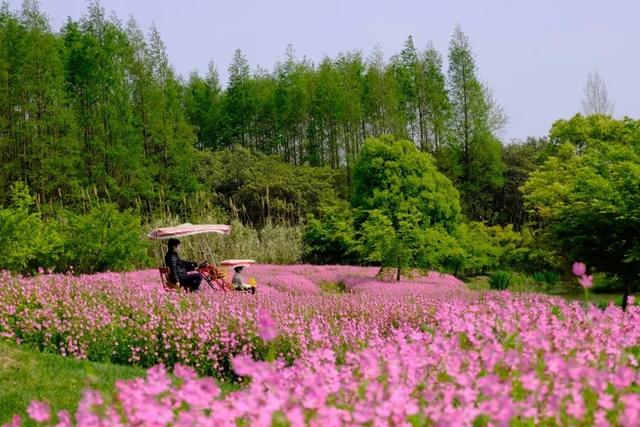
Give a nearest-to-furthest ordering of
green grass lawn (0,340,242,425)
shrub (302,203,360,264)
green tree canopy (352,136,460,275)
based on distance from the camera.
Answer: green grass lawn (0,340,242,425) < green tree canopy (352,136,460,275) < shrub (302,203,360,264)

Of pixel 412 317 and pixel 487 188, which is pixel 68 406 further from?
pixel 487 188

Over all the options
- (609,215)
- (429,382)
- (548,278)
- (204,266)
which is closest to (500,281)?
(548,278)

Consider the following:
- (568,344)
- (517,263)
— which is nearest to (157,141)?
(517,263)

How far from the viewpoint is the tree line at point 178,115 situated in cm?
3002

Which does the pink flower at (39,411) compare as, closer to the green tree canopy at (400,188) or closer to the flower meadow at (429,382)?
the flower meadow at (429,382)

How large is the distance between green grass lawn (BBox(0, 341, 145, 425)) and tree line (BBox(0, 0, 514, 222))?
16930mm

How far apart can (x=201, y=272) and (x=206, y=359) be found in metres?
6.45

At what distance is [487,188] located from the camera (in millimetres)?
41188

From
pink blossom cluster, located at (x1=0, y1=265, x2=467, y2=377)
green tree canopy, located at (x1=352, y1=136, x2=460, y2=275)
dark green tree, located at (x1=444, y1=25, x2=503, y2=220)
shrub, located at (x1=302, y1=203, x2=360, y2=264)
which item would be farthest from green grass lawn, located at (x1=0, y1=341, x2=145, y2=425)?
dark green tree, located at (x1=444, y1=25, x2=503, y2=220)

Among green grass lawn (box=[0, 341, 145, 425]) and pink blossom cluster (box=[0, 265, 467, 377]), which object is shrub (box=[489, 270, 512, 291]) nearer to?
pink blossom cluster (box=[0, 265, 467, 377])

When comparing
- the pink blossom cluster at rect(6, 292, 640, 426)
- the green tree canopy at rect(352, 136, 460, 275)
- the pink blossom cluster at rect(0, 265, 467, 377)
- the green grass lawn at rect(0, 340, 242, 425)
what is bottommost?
the green grass lawn at rect(0, 340, 242, 425)

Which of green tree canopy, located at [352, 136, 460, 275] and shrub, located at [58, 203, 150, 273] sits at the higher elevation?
green tree canopy, located at [352, 136, 460, 275]

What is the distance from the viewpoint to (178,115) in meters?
37.1

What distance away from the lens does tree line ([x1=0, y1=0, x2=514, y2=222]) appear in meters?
30.0
